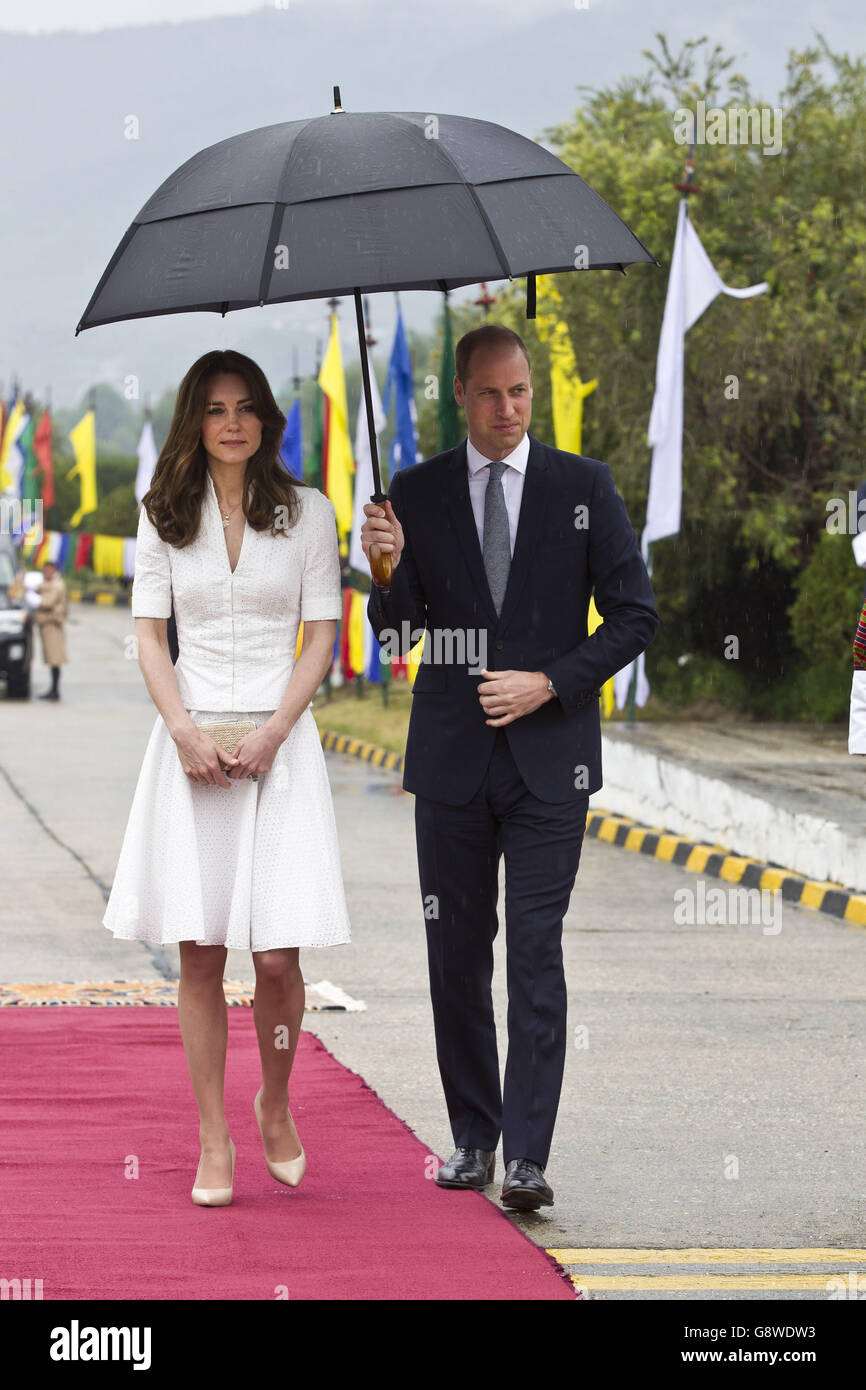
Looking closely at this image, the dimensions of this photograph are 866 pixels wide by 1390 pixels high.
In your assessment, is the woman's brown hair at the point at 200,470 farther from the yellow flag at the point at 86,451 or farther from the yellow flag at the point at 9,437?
the yellow flag at the point at 9,437

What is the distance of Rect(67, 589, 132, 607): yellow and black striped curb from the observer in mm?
67688

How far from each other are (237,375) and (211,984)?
1.50 metres

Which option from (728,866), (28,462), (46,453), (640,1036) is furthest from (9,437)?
(640,1036)

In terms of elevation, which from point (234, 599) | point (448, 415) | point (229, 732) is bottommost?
point (229, 732)

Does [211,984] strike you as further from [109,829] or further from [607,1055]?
[109,829]

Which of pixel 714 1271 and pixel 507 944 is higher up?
pixel 507 944

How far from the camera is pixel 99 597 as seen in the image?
6788 centimetres

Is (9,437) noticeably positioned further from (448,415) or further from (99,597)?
(448,415)

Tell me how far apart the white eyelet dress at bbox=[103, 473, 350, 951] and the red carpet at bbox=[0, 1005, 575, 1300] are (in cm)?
67

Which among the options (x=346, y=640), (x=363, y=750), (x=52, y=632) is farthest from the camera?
(x=52, y=632)

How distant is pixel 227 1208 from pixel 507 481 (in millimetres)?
1933

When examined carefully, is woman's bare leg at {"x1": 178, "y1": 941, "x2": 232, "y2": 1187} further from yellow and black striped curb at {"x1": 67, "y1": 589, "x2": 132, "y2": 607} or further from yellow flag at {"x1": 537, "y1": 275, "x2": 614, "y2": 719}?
yellow and black striped curb at {"x1": 67, "y1": 589, "x2": 132, "y2": 607}
